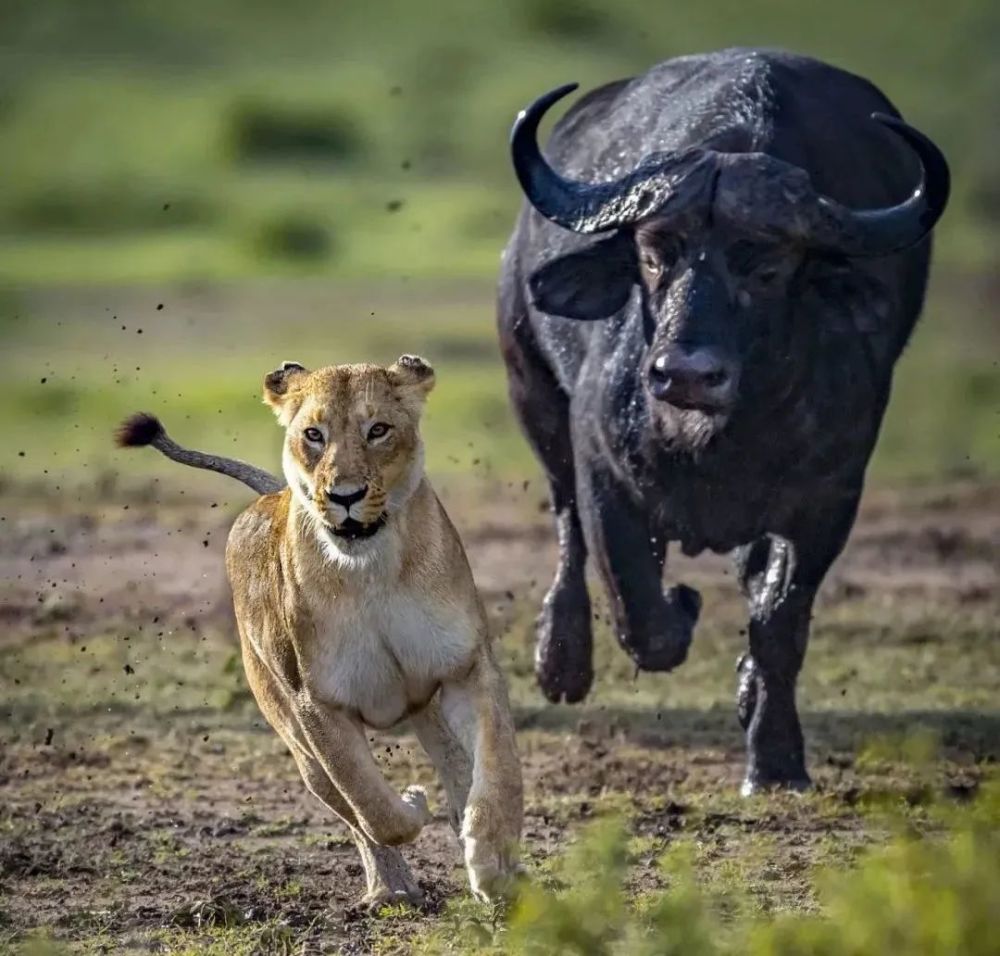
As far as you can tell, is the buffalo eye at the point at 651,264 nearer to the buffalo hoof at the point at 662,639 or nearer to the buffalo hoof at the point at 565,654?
the buffalo hoof at the point at 662,639

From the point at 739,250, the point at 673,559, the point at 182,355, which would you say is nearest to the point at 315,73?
the point at 182,355

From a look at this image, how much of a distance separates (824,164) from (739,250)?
0.93m

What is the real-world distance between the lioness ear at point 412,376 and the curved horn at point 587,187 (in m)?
1.76

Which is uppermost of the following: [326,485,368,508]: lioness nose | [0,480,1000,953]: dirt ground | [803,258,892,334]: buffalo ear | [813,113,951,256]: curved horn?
[813,113,951,256]: curved horn

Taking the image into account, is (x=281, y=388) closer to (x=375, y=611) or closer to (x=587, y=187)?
(x=375, y=611)

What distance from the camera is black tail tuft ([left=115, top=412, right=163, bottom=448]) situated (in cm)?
777

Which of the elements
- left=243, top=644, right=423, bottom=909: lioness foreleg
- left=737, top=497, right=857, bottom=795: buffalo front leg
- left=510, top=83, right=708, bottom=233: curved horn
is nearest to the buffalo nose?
left=510, top=83, right=708, bottom=233: curved horn

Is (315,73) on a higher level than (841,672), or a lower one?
higher

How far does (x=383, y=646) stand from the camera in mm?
6543

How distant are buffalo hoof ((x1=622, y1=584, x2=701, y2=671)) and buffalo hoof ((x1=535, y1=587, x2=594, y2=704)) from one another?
956 millimetres

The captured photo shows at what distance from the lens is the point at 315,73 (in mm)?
32312

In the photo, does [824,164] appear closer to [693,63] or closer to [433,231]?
[693,63]

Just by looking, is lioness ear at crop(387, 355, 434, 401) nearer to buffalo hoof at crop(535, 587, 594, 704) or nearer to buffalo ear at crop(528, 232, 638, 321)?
buffalo ear at crop(528, 232, 638, 321)

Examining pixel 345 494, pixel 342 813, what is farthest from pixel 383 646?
pixel 342 813
